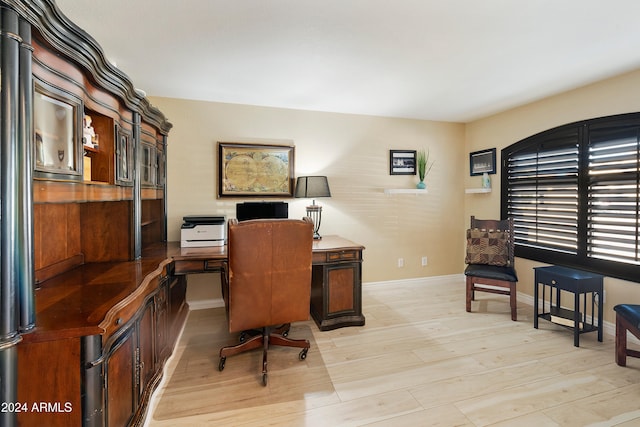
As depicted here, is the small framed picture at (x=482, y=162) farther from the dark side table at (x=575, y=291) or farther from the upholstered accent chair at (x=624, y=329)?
the upholstered accent chair at (x=624, y=329)

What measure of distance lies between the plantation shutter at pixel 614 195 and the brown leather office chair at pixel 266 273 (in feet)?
9.46

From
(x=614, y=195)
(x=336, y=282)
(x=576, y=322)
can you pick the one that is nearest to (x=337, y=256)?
(x=336, y=282)

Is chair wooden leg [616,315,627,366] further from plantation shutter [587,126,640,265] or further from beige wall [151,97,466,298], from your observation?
beige wall [151,97,466,298]

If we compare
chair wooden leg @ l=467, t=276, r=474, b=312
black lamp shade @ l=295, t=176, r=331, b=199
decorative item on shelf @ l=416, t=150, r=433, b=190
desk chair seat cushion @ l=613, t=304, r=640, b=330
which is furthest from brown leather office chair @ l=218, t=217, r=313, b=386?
decorative item on shelf @ l=416, t=150, r=433, b=190

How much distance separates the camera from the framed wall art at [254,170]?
137 inches

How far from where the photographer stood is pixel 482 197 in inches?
169

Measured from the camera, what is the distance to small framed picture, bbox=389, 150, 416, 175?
4172 mm

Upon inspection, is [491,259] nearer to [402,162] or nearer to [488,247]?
[488,247]

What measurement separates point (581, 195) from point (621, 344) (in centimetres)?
144

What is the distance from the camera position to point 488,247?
11.6 feet

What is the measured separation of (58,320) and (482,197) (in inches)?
182

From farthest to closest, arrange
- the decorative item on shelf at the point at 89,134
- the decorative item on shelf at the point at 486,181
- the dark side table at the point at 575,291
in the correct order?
the decorative item on shelf at the point at 486,181
the dark side table at the point at 575,291
the decorative item on shelf at the point at 89,134

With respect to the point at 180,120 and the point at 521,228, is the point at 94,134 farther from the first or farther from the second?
the point at 521,228

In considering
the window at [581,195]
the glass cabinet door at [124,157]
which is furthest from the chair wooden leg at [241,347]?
the window at [581,195]
